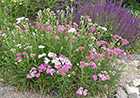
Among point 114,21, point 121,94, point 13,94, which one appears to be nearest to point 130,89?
point 121,94

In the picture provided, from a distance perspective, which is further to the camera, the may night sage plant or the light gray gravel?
the may night sage plant

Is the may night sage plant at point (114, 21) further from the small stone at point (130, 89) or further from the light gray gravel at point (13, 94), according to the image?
the light gray gravel at point (13, 94)

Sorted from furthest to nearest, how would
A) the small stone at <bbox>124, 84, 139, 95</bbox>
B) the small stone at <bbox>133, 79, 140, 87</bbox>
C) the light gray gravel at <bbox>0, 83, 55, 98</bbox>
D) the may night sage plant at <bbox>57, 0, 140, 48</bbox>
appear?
the may night sage plant at <bbox>57, 0, 140, 48</bbox>, the small stone at <bbox>133, 79, 140, 87</bbox>, the small stone at <bbox>124, 84, 139, 95</bbox>, the light gray gravel at <bbox>0, 83, 55, 98</bbox>

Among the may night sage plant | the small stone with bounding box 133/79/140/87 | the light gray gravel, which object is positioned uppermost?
the may night sage plant

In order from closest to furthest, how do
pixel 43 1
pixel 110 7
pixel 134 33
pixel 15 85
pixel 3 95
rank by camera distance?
pixel 3 95, pixel 15 85, pixel 134 33, pixel 110 7, pixel 43 1

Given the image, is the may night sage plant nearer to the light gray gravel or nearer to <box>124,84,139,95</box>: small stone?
<box>124,84,139,95</box>: small stone

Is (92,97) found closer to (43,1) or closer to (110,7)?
(110,7)

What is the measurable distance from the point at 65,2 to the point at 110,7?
1522mm

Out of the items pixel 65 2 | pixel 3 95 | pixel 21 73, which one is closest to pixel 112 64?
pixel 21 73

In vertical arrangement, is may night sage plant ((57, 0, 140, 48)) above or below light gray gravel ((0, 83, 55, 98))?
above

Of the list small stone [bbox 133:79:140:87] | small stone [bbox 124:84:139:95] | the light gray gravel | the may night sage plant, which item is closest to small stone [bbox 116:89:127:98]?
Answer: small stone [bbox 124:84:139:95]

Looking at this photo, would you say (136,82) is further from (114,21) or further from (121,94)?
(114,21)

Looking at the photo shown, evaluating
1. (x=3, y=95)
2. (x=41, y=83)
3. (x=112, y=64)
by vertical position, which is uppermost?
(x=112, y=64)

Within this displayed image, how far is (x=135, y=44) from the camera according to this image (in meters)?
3.57
